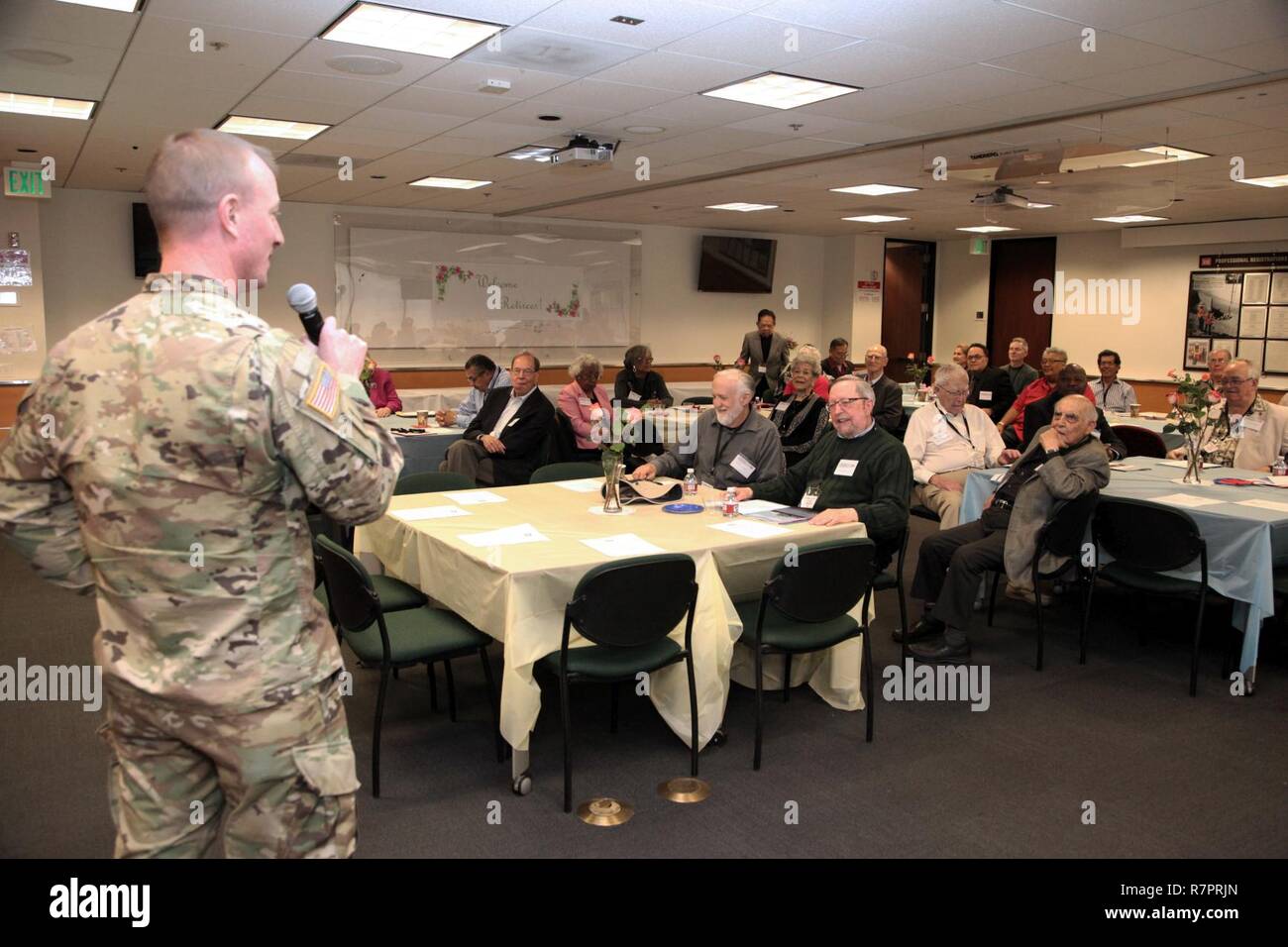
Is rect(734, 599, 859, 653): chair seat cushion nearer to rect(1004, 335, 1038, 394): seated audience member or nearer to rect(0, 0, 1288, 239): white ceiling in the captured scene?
rect(0, 0, 1288, 239): white ceiling

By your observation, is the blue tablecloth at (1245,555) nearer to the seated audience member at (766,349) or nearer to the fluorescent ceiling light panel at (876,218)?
the seated audience member at (766,349)

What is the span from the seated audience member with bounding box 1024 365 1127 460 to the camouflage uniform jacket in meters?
4.63

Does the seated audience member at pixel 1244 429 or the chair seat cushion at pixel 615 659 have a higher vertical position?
the seated audience member at pixel 1244 429

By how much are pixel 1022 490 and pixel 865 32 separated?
2.22m

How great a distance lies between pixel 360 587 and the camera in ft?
10.1

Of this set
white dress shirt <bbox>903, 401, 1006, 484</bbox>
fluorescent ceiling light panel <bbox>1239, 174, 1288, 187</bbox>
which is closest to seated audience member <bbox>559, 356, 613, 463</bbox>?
white dress shirt <bbox>903, 401, 1006, 484</bbox>

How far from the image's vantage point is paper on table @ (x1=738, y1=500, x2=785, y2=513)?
13.4 ft

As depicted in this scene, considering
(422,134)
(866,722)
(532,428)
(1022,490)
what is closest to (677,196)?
(422,134)

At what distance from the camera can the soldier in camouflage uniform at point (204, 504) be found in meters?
1.39

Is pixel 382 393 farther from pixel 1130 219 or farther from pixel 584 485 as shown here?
pixel 1130 219

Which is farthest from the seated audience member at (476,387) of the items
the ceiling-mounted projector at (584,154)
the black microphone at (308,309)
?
the black microphone at (308,309)

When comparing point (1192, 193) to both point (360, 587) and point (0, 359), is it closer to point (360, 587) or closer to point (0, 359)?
point (360, 587)

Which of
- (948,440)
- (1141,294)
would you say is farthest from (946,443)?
(1141,294)

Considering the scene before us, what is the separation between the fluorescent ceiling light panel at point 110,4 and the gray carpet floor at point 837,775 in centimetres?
284
